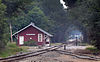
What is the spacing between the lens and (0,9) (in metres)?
19.7

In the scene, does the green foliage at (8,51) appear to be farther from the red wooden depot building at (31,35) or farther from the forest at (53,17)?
the red wooden depot building at (31,35)

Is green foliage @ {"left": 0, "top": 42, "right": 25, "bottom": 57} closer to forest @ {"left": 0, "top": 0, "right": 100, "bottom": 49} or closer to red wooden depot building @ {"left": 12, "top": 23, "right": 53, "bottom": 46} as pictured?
forest @ {"left": 0, "top": 0, "right": 100, "bottom": 49}

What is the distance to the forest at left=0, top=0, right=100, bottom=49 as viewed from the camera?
65.7ft

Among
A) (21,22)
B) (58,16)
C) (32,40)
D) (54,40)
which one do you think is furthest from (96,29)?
(54,40)

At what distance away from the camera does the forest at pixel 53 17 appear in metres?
20.0

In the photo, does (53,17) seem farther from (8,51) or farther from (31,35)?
(8,51)

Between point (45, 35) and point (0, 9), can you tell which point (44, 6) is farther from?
point (0, 9)

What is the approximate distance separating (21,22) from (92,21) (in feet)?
127

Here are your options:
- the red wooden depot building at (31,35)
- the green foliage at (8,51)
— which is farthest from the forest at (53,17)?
the red wooden depot building at (31,35)

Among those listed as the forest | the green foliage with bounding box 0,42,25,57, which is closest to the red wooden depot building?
the forest

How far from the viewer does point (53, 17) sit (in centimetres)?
7694

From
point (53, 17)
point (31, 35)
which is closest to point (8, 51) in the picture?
point (31, 35)

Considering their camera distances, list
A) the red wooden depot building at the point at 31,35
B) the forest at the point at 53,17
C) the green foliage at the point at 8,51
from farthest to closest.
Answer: the red wooden depot building at the point at 31,35 < the forest at the point at 53,17 < the green foliage at the point at 8,51

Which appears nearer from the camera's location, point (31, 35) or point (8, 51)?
point (8, 51)
